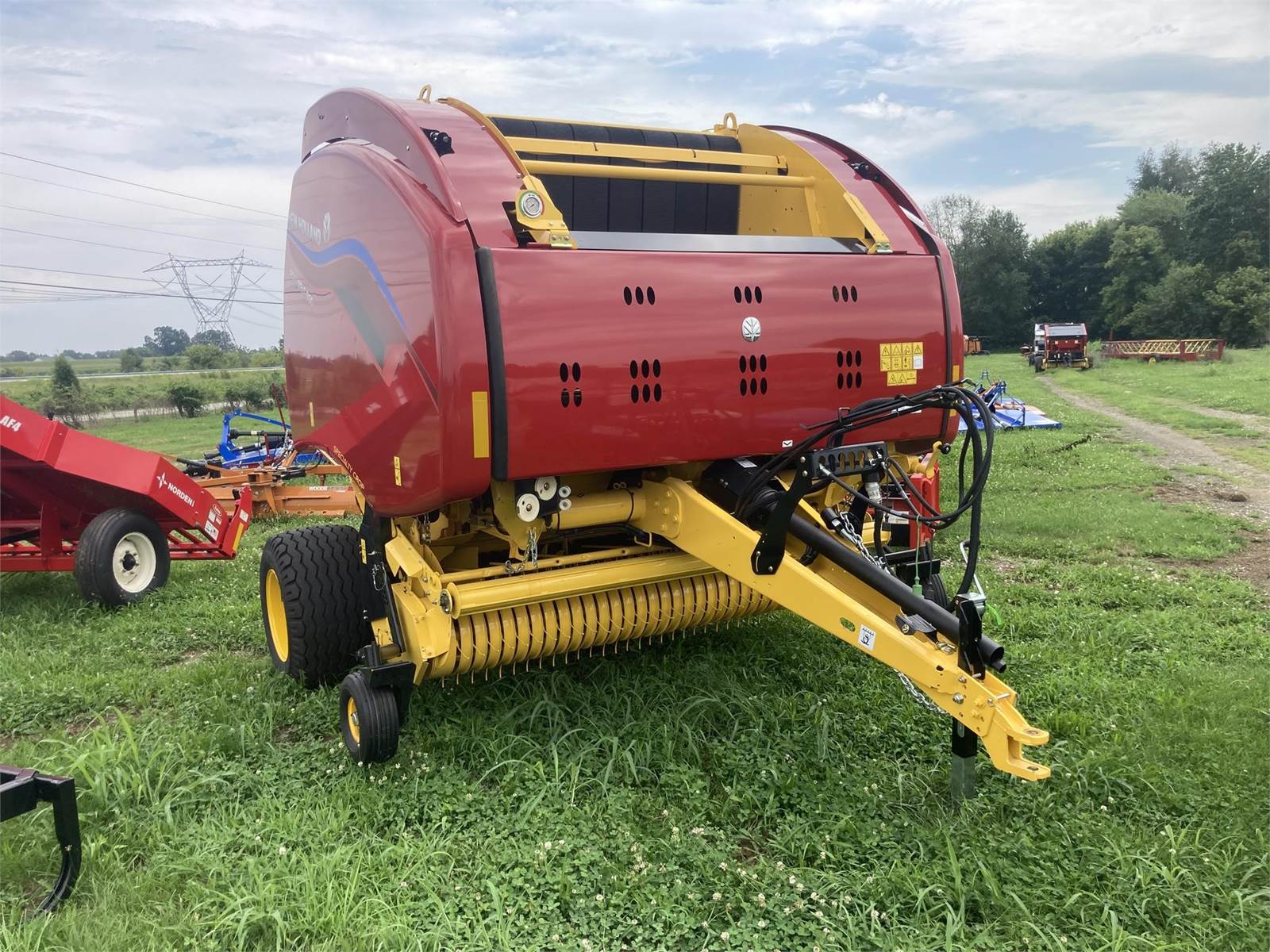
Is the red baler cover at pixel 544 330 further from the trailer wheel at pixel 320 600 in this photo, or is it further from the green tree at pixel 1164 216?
the green tree at pixel 1164 216

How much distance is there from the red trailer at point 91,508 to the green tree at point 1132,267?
53215 mm

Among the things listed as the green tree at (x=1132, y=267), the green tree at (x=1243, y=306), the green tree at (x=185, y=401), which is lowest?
the green tree at (x=185, y=401)

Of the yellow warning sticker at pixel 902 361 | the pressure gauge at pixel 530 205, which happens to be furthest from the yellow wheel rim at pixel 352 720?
the yellow warning sticker at pixel 902 361

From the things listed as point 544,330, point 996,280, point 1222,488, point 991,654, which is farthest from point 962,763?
point 996,280

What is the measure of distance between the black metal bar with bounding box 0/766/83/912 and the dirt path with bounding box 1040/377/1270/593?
21.0ft

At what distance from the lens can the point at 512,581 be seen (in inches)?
141

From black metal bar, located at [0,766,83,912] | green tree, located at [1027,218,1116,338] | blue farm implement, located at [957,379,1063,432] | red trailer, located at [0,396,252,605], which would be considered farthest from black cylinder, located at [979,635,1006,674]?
green tree, located at [1027,218,1116,338]

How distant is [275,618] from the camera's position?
4.75 meters

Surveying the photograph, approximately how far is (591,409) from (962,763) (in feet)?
5.66

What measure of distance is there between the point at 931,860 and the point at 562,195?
3.25 m

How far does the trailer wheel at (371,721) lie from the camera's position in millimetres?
3469

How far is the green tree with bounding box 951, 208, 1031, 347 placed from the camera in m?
58.6

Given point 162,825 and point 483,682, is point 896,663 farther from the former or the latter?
point 162,825

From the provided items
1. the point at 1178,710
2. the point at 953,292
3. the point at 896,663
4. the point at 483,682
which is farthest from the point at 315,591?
the point at 1178,710
